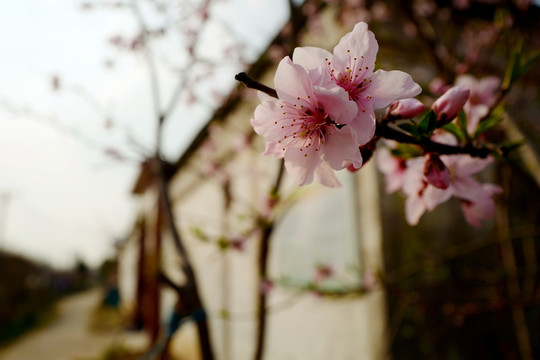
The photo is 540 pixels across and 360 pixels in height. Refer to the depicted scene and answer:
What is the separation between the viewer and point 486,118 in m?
0.63

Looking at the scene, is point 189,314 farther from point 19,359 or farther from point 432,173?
point 19,359

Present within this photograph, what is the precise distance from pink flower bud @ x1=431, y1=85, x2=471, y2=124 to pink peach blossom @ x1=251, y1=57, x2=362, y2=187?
155 mm

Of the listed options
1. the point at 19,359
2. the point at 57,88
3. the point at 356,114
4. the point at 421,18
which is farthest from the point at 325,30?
the point at 19,359

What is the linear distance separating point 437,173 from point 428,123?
0.10 m

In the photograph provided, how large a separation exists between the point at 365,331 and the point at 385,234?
649 mm

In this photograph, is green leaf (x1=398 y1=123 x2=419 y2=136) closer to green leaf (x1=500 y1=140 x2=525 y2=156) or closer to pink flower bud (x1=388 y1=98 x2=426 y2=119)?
pink flower bud (x1=388 y1=98 x2=426 y2=119)

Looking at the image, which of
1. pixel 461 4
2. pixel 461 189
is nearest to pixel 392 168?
pixel 461 189

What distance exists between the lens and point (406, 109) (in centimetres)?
51

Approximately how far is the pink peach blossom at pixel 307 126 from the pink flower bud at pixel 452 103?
155 millimetres

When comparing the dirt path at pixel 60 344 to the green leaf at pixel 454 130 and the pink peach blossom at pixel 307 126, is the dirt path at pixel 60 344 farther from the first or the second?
the green leaf at pixel 454 130

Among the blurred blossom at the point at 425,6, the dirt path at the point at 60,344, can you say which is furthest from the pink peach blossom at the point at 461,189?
the dirt path at the point at 60,344

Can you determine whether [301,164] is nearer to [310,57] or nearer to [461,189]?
[310,57]

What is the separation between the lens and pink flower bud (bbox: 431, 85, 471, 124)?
0.52 metres

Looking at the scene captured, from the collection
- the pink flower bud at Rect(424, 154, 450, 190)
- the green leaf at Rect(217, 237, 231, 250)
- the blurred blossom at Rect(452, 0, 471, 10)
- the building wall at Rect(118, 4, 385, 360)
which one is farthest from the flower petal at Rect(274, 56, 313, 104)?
the blurred blossom at Rect(452, 0, 471, 10)
